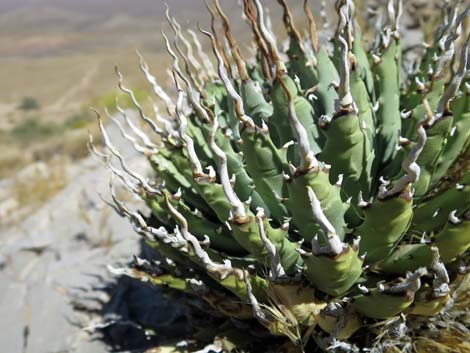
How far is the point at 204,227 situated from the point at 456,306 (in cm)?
100

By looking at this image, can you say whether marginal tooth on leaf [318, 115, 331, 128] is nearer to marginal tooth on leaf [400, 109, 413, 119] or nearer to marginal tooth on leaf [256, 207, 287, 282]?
marginal tooth on leaf [256, 207, 287, 282]

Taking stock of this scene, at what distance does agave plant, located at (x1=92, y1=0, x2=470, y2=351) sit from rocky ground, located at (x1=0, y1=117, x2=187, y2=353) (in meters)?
0.75

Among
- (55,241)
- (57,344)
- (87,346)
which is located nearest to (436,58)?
(87,346)

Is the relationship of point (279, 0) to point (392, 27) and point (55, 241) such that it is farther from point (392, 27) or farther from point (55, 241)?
point (55, 241)

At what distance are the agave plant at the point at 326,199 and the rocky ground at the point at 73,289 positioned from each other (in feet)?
2.46

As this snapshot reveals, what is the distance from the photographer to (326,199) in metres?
1.57

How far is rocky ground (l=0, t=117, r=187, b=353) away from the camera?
3041mm

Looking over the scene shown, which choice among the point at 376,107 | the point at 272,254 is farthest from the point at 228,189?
the point at 376,107

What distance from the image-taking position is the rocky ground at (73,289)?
3.04m

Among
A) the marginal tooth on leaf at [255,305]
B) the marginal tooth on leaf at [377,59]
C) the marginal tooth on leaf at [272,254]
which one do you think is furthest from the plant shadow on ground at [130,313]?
the marginal tooth on leaf at [377,59]

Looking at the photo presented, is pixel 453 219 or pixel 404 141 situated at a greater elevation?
pixel 404 141

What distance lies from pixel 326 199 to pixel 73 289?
260 cm

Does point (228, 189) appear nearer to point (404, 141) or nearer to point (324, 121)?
point (324, 121)

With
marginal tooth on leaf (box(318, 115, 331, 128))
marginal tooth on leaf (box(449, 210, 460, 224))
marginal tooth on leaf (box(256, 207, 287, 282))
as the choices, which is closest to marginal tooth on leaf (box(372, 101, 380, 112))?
marginal tooth on leaf (box(318, 115, 331, 128))
